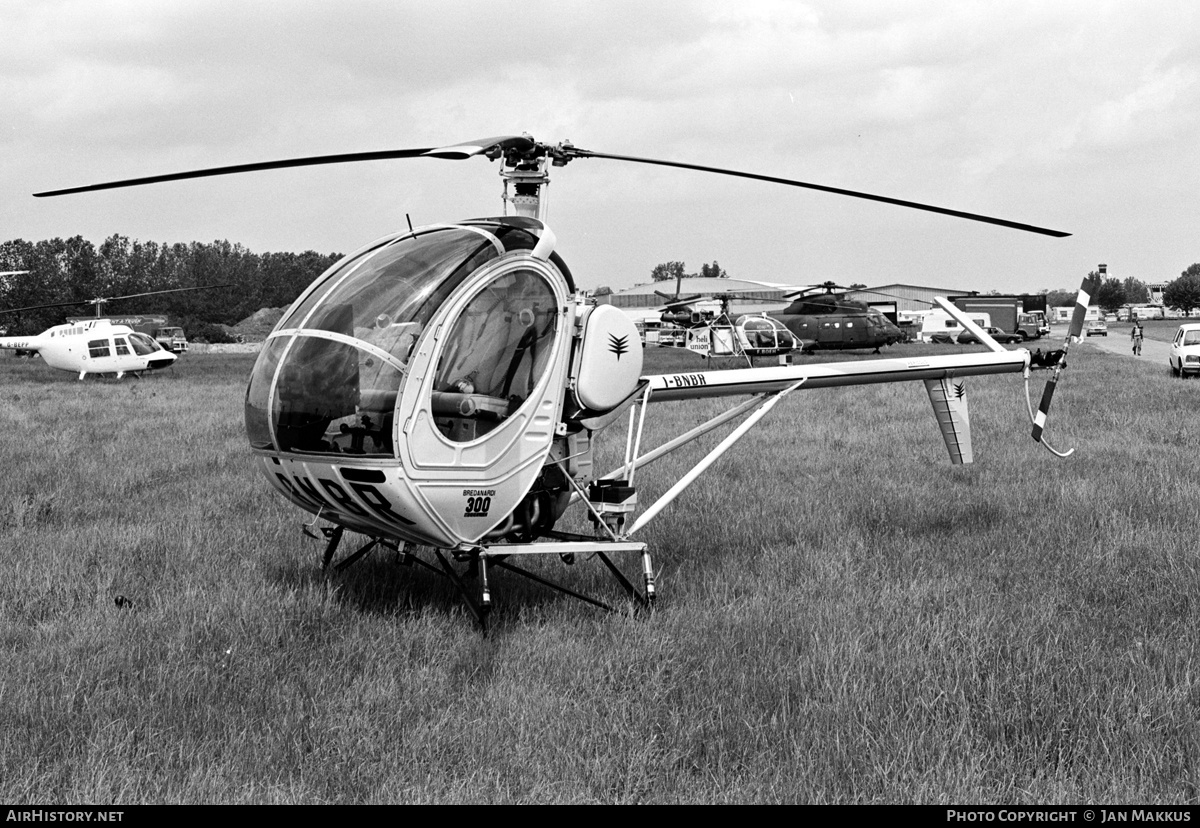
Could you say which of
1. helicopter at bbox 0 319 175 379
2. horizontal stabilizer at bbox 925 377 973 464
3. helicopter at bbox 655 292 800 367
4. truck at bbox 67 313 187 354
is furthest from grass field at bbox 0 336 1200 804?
truck at bbox 67 313 187 354

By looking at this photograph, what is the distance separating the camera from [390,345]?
4.99 meters

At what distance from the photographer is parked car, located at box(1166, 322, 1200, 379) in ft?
82.0

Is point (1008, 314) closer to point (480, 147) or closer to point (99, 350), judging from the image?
point (99, 350)

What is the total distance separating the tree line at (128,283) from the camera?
3184 inches

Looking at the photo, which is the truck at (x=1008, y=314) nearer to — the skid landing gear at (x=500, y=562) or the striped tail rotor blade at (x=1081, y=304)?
the striped tail rotor blade at (x=1081, y=304)

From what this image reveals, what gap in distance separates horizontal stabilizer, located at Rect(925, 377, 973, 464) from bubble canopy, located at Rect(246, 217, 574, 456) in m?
4.24

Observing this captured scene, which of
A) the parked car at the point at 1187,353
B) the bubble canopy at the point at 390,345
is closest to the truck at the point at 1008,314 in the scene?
the parked car at the point at 1187,353

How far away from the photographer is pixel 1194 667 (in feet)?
16.2

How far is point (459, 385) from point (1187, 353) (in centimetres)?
2496

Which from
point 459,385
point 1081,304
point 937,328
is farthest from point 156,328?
point 459,385

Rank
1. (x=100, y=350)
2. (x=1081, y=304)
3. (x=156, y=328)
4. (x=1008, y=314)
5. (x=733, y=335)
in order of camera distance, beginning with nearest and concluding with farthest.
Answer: (x=1081, y=304)
(x=100, y=350)
(x=733, y=335)
(x=1008, y=314)
(x=156, y=328)

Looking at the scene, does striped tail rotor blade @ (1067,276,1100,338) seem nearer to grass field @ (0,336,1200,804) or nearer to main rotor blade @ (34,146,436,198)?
grass field @ (0,336,1200,804)

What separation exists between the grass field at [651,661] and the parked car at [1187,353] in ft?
60.5
